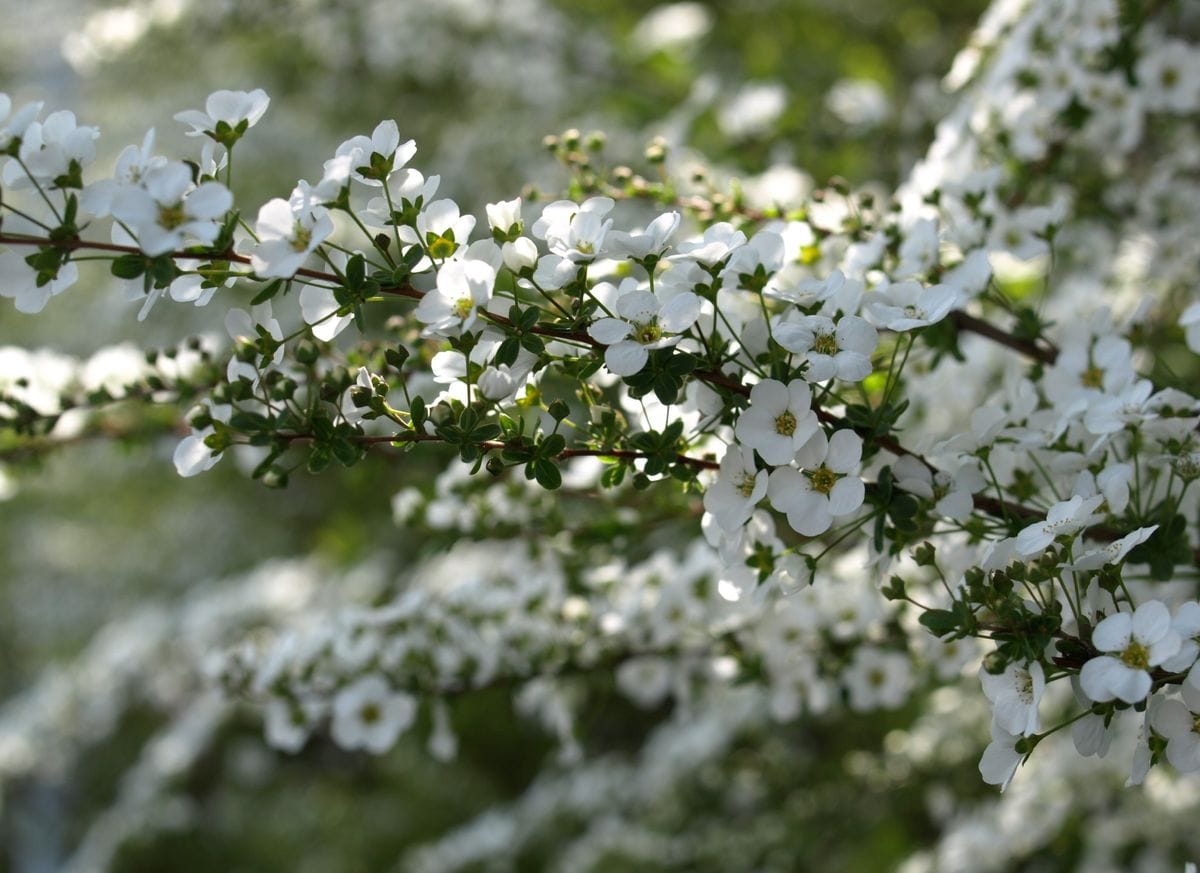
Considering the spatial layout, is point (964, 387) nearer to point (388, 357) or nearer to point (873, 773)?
point (873, 773)

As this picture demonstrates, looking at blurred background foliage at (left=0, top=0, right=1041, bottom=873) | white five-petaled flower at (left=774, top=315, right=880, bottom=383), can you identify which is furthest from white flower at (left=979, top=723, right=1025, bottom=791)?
blurred background foliage at (left=0, top=0, right=1041, bottom=873)

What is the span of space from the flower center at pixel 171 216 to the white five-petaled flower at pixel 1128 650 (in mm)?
811

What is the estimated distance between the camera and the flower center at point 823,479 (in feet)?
3.29

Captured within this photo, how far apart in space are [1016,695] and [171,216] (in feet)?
2.68

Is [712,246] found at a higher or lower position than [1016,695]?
higher

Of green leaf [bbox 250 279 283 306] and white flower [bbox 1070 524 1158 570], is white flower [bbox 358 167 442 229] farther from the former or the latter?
white flower [bbox 1070 524 1158 570]

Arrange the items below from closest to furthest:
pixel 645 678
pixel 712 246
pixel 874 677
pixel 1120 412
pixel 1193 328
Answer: pixel 712 246 → pixel 1120 412 → pixel 1193 328 → pixel 874 677 → pixel 645 678

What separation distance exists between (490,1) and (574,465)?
287 centimetres

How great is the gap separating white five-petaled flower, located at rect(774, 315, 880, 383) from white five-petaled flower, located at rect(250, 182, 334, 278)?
0.40m

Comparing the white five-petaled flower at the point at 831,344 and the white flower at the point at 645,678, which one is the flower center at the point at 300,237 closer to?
the white five-petaled flower at the point at 831,344

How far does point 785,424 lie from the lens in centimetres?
96

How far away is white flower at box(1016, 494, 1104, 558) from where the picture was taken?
94 cm

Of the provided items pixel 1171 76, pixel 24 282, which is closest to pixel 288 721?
pixel 24 282

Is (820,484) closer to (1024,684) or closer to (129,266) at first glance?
(1024,684)
